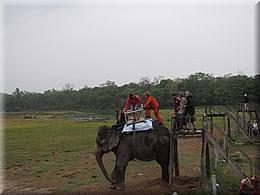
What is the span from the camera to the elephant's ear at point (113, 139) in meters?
10.4

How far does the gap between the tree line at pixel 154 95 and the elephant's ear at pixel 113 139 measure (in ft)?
75.1

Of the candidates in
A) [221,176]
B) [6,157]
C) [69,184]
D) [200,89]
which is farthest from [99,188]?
[200,89]

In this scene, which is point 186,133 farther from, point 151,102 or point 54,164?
point 54,164

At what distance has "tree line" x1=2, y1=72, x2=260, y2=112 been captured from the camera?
131 ft

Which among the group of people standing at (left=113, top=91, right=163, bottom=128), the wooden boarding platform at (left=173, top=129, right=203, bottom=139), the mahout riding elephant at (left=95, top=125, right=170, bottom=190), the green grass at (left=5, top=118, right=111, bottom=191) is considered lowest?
the green grass at (left=5, top=118, right=111, bottom=191)

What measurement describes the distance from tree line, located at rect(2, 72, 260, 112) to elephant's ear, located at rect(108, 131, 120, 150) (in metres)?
22.9

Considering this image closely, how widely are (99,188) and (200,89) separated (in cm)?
4220

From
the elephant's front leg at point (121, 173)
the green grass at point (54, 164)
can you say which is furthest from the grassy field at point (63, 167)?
the elephant's front leg at point (121, 173)

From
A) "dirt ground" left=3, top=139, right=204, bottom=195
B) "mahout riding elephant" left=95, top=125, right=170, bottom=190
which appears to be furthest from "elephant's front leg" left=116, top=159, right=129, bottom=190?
"dirt ground" left=3, top=139, right=204, bottom=195

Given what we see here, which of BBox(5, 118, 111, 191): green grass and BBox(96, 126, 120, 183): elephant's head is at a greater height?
BBox(96, 126, 120, 183): elephant's head

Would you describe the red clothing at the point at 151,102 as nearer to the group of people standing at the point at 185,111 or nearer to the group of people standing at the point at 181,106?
the group of people standing at the point at 181,106

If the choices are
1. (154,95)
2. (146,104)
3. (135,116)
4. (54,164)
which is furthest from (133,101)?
(154,95)

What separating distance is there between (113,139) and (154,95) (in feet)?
115

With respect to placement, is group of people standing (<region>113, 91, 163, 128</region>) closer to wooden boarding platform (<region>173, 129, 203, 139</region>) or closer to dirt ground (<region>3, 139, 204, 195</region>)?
wooden boarding platform (<region>173, 129, 203, 139</region>)
